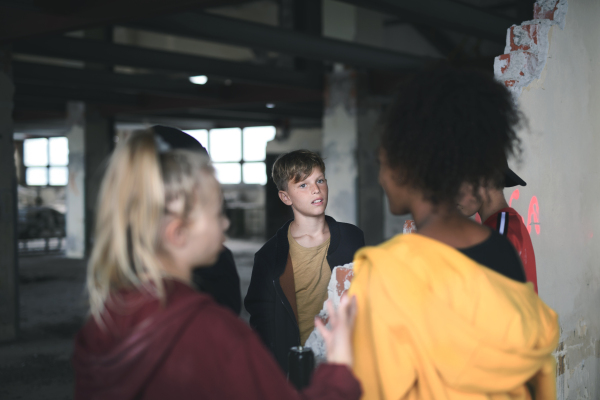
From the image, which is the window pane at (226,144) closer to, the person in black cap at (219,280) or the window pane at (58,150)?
the window pane at (58,150)

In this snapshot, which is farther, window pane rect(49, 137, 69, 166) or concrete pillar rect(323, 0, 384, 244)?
window pane rect(49, 137, 69, 166)

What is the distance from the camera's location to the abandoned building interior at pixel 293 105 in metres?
2.77

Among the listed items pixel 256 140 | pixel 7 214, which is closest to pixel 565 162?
pixel 7 214

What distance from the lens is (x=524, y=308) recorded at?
3.88ft

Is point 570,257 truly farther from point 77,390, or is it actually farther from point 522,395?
point 77,390

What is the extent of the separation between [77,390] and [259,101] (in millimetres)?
7636

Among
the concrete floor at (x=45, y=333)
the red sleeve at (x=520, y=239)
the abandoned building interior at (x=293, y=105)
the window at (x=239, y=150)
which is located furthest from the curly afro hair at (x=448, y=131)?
the window at (x=239, y=150)

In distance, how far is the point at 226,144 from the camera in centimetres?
1681

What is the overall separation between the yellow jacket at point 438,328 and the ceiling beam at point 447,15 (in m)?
3.14

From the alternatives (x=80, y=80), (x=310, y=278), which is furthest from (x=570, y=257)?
(x=80, y=80)

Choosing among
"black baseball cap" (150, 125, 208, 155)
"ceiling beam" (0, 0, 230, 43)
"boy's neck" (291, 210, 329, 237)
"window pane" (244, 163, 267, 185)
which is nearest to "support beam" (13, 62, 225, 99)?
"ceiling beam" (0, 0, 230, 43)

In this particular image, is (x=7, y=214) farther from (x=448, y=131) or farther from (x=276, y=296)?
(x=448, y=131)

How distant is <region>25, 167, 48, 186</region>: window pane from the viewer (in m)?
18.3

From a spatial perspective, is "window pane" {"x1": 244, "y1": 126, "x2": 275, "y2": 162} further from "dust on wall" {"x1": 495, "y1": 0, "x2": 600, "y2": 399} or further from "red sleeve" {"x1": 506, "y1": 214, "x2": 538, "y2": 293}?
"red sleeve" {"x1": 506, "y1": 214, "x2": 538, "y2": 293}
